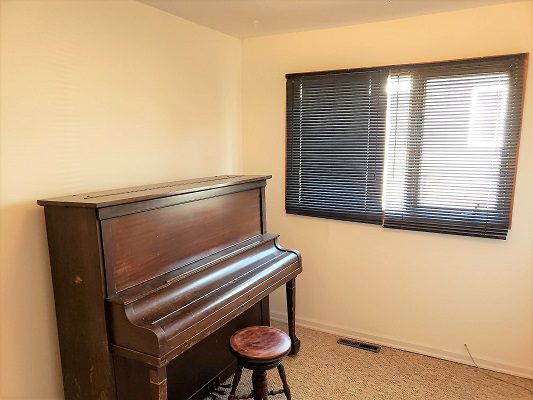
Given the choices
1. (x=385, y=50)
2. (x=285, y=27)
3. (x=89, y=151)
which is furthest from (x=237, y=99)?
(x=89, y=151)

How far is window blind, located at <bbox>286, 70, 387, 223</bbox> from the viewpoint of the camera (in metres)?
2.77

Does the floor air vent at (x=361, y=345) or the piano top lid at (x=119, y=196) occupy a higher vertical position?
the piano top lid at (x=119, y=196)

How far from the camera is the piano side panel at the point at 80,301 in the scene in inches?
63.7

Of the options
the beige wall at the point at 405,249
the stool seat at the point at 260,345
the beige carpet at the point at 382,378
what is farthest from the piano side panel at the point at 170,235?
the beige carpet at the point at 382,378

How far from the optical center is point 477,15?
240cm

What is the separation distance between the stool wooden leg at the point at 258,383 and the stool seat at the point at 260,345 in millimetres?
139

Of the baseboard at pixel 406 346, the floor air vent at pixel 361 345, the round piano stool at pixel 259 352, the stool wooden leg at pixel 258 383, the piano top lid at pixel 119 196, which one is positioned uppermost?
the piano top lid at pixel 119 196

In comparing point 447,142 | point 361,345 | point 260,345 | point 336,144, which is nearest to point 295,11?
point 336,144

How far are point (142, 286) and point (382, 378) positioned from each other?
1696 millimetres

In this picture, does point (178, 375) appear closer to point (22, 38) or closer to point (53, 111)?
point (53, 111)

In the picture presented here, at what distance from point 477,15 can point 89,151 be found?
2410 mm

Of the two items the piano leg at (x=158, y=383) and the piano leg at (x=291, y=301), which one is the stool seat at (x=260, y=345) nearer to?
the piano leg at (x=158, y=383)

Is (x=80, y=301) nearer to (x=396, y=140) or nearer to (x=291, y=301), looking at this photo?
(x=291, y=301)

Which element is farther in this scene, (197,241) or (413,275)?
(413,275)
